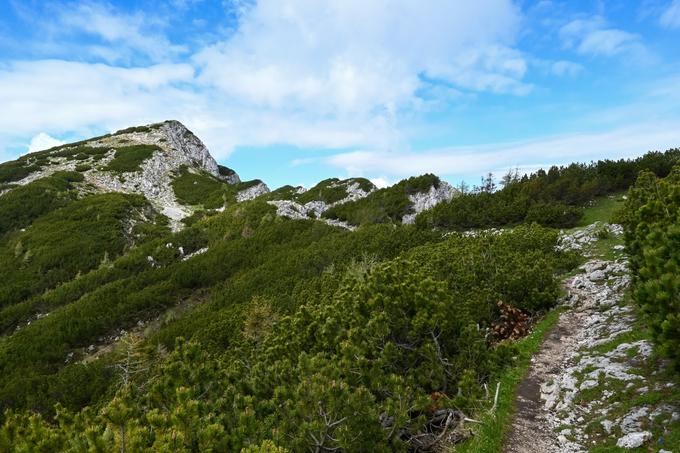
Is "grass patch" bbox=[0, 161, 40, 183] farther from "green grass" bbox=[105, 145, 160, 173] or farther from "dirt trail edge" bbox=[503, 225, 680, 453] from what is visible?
"dirt trail edge" bbox=[503, 225, 680, 453]

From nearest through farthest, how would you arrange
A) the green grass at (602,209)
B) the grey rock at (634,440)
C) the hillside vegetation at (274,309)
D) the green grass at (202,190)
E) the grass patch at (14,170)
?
the grey rock at (634,440) < the hillside vegetation at (274,309) < the green grass at (602,209) < the grass patch at (14,170) < the green grass at (202,190)

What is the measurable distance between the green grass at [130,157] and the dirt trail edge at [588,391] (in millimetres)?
62590

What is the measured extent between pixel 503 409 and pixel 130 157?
223 ft

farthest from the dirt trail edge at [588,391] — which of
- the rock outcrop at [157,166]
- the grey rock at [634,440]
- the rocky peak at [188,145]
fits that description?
the rocky peak at [188,145]

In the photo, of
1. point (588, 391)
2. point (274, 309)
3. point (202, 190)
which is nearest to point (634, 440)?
point (588, 391)

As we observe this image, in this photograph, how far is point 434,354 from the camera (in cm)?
916

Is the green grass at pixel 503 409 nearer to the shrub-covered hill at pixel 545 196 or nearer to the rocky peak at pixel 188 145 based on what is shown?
the shrub-covered hill at pixel 545 196

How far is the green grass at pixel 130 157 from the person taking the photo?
6053 cm

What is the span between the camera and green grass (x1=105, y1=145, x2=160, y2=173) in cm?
6053

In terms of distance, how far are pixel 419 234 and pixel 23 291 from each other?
29852 millimetres

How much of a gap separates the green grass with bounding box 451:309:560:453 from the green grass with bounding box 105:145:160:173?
6183cm

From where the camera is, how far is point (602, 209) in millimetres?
28562

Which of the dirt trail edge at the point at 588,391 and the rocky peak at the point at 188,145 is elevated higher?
the rocky peak at the point at 188,145

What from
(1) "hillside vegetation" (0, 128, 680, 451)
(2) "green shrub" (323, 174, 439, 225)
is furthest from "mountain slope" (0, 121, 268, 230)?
(2) "green shrub" (323, 174, 439, 225)
